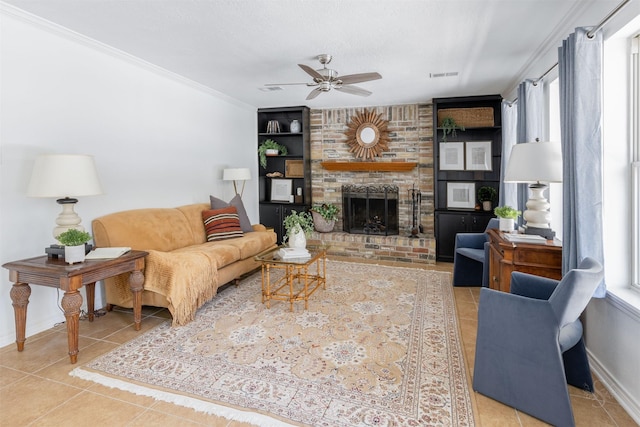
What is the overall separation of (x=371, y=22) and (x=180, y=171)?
303cm

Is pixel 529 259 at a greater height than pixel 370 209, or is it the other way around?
pixel 370 209

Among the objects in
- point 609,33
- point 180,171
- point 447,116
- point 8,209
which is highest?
point 447,116

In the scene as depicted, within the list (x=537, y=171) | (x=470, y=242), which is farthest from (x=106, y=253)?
(x=470, y=242)

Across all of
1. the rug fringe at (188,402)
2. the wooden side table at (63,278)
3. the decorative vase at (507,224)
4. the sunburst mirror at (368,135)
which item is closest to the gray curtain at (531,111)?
the decorative vase at (507,224)

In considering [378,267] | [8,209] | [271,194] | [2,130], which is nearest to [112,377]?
[8,209]

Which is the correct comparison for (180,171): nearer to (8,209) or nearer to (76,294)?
(8,209)

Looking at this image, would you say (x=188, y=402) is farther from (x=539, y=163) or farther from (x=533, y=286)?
(x=539, y=163)

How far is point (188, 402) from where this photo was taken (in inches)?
78.7

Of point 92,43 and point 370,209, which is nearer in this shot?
point 92,43

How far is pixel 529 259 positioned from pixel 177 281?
2870mm

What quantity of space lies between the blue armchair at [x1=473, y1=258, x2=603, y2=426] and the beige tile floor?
9 cm

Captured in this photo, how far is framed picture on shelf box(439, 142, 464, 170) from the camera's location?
5.65 metres

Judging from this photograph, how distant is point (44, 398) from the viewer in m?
2.06

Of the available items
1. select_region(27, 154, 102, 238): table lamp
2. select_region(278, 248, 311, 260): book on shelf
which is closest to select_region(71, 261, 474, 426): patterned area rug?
select_region(278, 248, 311, 260): book on shelf
